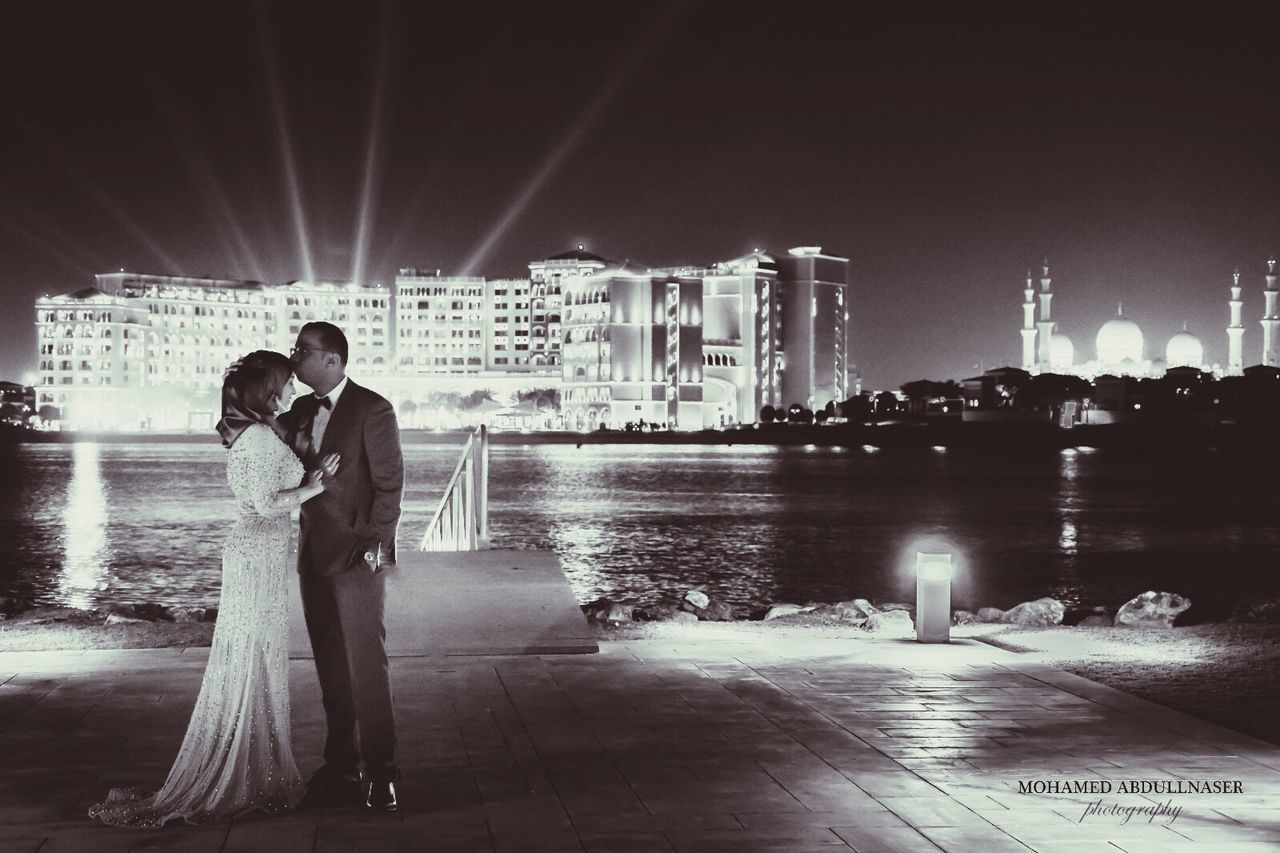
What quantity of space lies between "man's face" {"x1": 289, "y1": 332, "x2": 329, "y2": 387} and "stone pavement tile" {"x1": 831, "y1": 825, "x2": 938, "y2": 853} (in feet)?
10.1

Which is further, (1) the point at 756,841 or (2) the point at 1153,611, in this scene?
(2) the point at 1153,611

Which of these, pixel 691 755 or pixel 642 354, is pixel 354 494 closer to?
pixel 691 755

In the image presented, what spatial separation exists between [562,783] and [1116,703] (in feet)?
13.2

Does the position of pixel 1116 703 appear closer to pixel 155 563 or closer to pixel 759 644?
pixel 759 644

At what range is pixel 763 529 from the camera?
52.0 metres

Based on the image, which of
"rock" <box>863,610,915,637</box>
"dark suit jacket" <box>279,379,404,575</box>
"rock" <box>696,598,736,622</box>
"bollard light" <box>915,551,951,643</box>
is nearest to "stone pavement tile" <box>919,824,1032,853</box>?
"dark suit jacket" <box>279,379,404,575</box>

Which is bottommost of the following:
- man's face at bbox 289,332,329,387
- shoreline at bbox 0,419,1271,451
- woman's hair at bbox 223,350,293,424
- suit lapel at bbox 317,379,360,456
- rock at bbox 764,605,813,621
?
shoreline at bbox 0,419,1271,451

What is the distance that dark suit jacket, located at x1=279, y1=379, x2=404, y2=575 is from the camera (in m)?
6.41

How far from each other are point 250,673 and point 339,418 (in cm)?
120

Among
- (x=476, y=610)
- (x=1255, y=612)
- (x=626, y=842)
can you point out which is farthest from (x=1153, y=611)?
(x=626, y=842)

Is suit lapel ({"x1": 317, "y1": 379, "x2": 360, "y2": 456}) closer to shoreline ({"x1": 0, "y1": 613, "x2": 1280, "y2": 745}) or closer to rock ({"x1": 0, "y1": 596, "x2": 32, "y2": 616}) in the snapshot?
shoreline ({"x1": 0, "y1": 613, "x2": 1280, "y2": 745})

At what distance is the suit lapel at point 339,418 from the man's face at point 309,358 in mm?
164

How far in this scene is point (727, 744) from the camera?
766 cm

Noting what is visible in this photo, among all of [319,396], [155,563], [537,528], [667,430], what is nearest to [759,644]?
[319,396]
